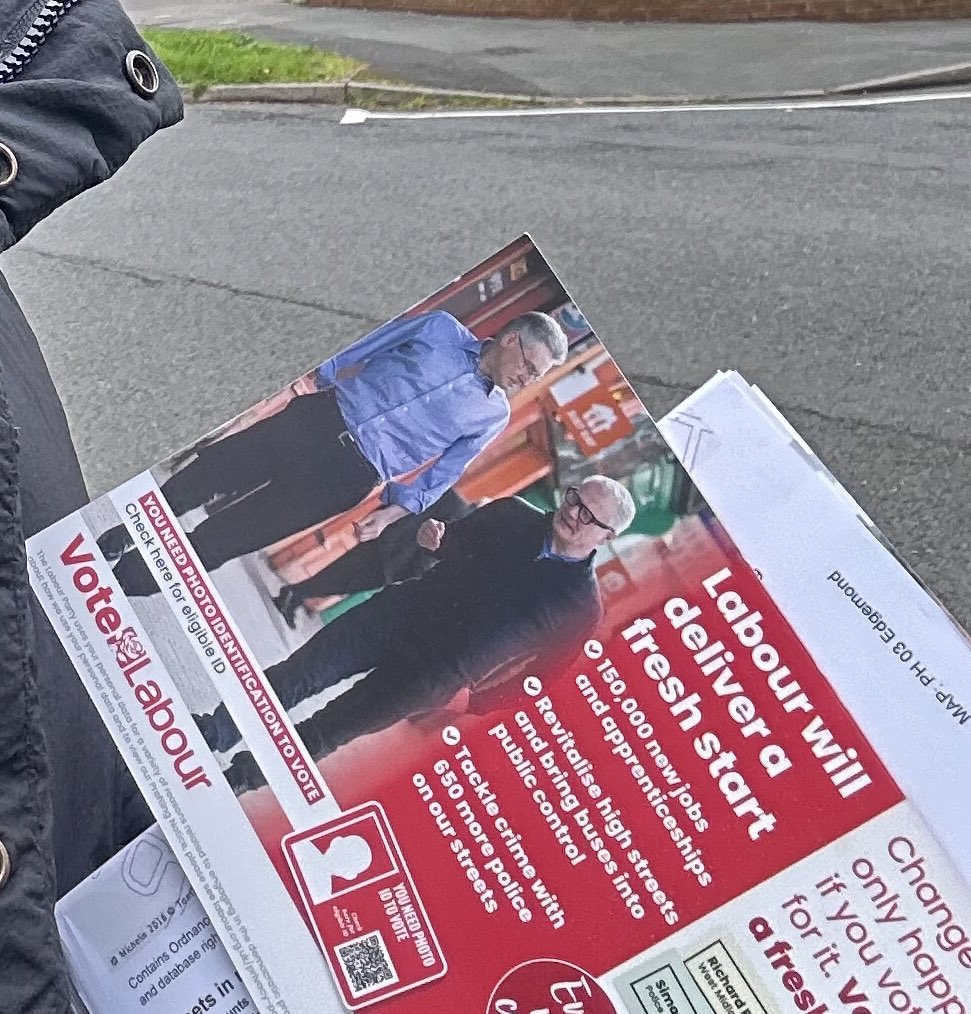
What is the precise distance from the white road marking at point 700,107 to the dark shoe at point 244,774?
12.4 ft

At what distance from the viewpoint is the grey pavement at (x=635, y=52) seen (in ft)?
13.6

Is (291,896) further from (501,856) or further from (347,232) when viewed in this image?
(347,232)

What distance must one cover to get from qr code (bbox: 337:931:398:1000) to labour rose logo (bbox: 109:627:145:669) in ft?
0.43

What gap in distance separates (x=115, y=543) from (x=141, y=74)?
217mm

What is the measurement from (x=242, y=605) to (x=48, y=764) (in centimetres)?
9

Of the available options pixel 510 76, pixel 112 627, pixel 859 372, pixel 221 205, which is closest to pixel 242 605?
pixel 112 627

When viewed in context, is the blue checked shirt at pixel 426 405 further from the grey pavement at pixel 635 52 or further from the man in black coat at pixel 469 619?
the grey pavement at pixel 635 52

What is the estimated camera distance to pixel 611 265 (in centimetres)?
262

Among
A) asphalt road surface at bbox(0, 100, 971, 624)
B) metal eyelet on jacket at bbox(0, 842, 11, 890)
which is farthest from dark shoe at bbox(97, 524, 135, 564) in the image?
asphalt road surface at bbox(0, 100, 971, 624)

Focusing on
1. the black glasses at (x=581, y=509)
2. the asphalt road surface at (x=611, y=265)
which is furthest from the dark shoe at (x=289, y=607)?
the asphalt road surface at (x=611, y=265)

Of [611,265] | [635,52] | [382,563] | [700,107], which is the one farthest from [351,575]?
[635,52]

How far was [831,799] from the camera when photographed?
344mm

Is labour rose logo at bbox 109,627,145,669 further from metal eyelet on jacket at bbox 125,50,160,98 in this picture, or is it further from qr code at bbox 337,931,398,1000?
metal eyelet on jacket at bbox 125,50,160,98

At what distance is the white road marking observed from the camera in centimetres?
381
